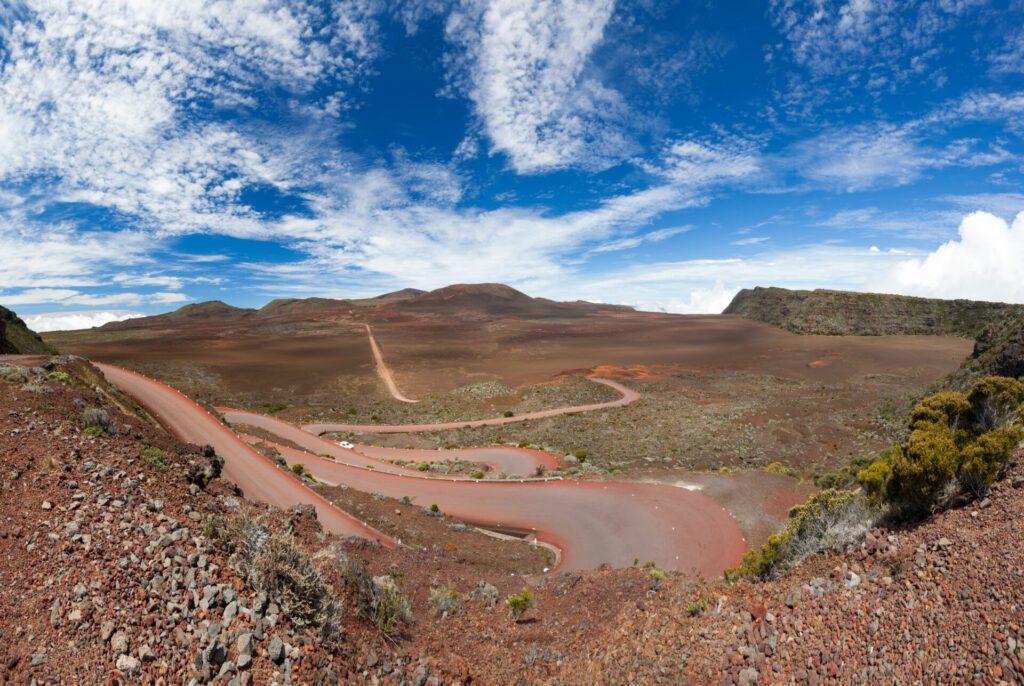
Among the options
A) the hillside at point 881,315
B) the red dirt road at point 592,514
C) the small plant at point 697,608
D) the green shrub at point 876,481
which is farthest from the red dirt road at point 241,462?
the hillside at point 881,315

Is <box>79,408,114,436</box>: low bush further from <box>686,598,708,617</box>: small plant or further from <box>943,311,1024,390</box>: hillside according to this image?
<box>943,311,1024,390</box>: hillside

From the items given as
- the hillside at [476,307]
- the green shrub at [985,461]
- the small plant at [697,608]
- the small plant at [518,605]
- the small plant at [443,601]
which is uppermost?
the hillside at [476,307]

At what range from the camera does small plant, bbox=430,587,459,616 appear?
8266 mm

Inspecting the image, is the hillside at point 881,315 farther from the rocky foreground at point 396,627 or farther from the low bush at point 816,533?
the rocky foreground at point 396,627

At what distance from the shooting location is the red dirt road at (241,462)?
14469mm

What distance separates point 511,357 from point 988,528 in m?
77.4

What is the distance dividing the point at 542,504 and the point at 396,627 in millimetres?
12918

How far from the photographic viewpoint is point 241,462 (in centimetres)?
1838

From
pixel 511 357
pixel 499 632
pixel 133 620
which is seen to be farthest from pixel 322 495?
pixel 511 357

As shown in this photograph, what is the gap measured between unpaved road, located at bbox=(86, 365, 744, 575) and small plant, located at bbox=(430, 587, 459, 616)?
17.2 feet

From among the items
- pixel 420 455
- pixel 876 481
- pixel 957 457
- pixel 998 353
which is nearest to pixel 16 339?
pixel 420 455

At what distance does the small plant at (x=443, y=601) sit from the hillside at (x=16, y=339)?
24.3m

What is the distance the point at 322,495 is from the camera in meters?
16.4

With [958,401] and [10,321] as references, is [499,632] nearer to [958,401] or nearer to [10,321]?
[958,401]
